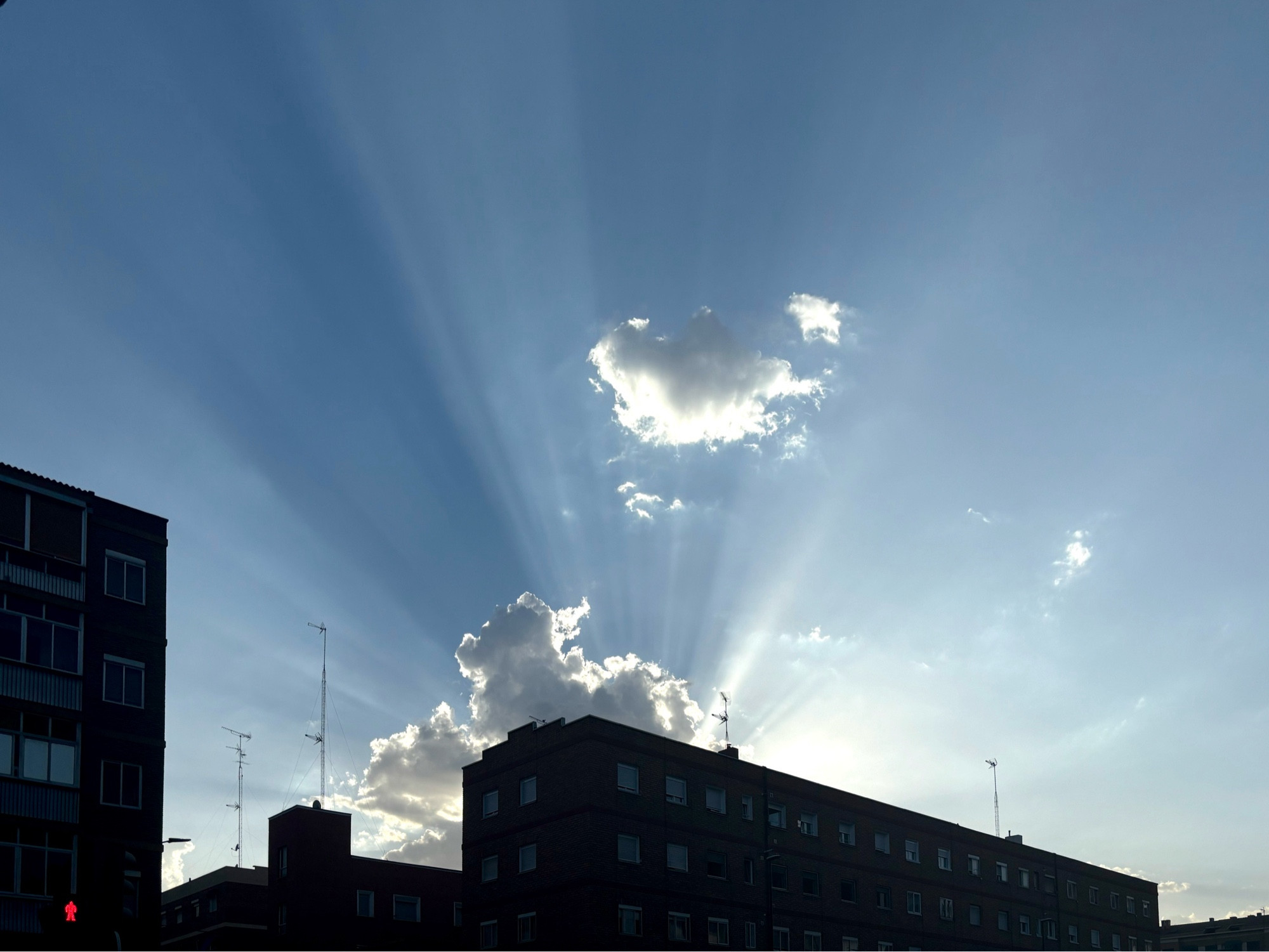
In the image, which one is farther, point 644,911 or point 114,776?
point 644,911

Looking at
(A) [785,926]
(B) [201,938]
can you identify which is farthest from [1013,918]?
(B) [201,938]

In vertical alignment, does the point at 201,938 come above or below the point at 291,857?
below

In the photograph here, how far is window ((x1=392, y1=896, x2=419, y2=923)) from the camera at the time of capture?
258 feet

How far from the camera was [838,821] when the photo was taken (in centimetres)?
7388

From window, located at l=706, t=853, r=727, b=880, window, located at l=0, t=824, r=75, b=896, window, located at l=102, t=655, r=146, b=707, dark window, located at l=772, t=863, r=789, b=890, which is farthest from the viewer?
dark window, located at l=772, t=863, r=789, b=890

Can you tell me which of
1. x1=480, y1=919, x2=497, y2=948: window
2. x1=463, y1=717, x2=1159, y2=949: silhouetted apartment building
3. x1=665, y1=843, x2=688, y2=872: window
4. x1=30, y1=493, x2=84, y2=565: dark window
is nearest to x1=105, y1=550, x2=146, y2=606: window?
x1=30, y1=493, x2=84, y2=565: dark window

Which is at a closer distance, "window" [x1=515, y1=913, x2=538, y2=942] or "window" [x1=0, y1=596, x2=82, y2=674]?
"window" [x1=0, y1=596, x2=82, y2=674]

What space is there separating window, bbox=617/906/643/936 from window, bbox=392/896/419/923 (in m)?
25.2

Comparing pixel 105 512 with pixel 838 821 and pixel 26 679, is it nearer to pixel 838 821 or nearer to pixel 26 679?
pixel 26 679

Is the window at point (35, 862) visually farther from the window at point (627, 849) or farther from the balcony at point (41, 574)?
the window at point (627, 849)

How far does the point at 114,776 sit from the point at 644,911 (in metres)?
27.2

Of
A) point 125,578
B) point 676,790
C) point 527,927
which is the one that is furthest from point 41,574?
point 676,790

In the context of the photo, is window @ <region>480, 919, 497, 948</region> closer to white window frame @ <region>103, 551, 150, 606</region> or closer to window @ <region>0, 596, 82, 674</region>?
white window frame @ <region>103, 551, 150, 606</region>

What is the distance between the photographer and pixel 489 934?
62438 mm
